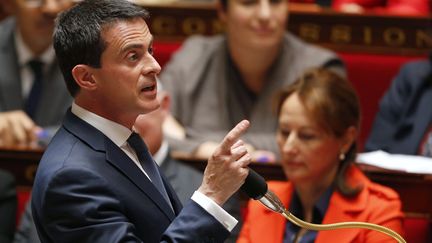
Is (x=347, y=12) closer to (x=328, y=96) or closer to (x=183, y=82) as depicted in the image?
(x=183, y=82)

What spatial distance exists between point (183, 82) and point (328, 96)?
2.06 ft

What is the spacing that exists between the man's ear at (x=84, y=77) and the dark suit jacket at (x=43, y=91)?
1.09 metres

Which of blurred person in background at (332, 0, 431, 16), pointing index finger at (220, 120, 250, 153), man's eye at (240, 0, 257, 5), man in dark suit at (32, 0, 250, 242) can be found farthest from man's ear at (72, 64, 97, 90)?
blurred person in background at (332, 0, 431, 16)

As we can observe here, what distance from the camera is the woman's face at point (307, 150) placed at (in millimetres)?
1492

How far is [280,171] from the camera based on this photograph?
5.49ft

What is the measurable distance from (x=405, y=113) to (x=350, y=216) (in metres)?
0.63

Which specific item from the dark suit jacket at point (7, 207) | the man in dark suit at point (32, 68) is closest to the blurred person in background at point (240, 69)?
the man in dark suit at point (32, 68)

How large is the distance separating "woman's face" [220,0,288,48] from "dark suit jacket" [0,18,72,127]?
15.5 inches

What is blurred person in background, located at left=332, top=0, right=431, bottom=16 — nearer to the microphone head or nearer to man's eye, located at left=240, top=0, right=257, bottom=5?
man's eye, located at left=240, top=0, right=257, bottom=5

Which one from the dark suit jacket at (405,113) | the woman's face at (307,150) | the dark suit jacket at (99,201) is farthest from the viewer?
the dark suit jacket at (405,113)

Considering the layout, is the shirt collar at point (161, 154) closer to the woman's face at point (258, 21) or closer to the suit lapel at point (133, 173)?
the woman's face at point (258, 21)

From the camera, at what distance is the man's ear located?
94 centimetres

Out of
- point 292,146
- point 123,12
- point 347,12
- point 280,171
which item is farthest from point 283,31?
point 123,12

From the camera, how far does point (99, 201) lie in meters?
0.91
